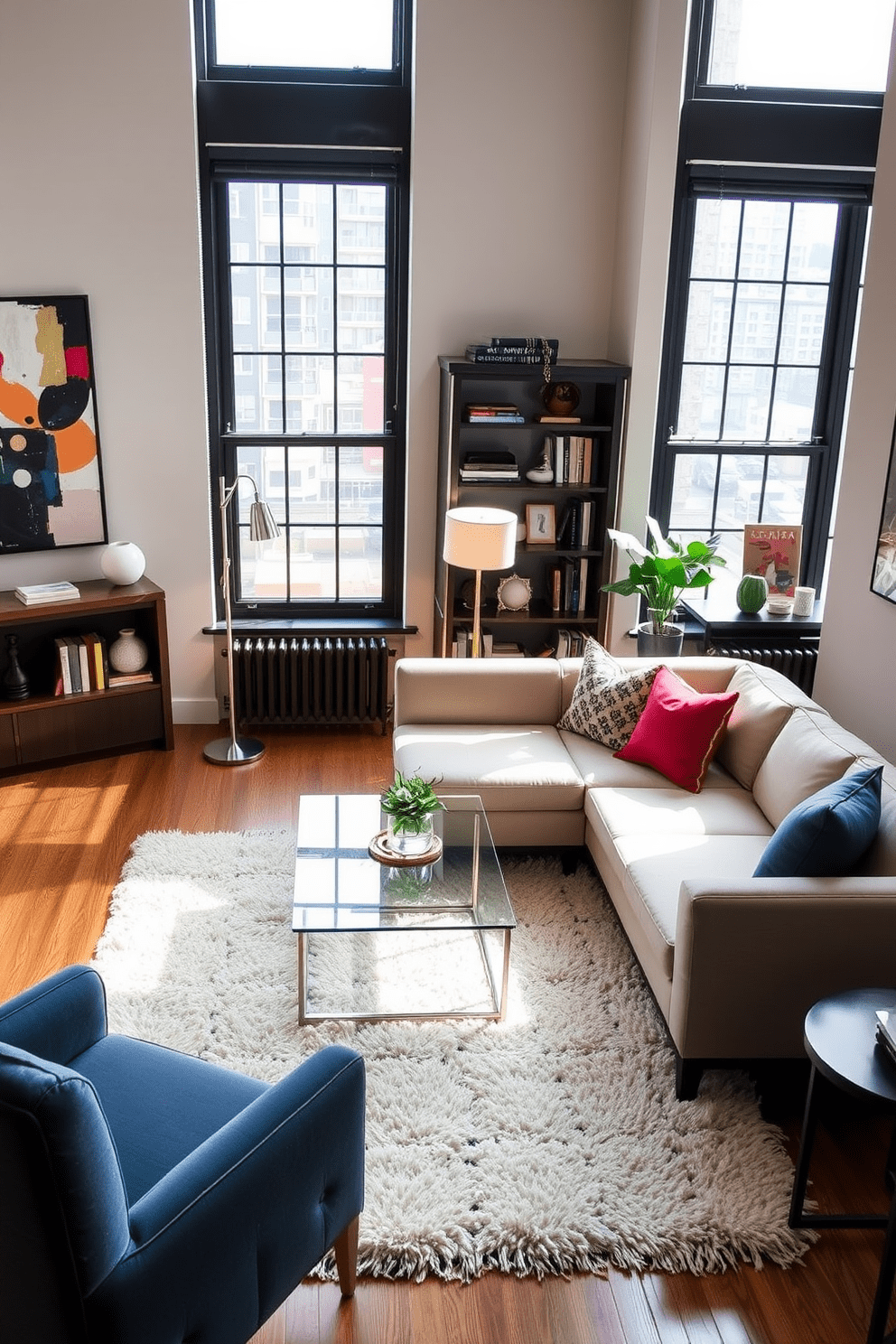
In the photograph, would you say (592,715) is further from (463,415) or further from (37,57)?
(37,57)

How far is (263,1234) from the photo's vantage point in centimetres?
211

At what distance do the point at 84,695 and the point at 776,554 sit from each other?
3.33m

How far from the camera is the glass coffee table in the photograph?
335 cm

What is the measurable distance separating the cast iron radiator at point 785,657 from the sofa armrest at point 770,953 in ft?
7.77

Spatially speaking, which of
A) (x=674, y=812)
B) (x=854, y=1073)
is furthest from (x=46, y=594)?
(x=854, y=1073)

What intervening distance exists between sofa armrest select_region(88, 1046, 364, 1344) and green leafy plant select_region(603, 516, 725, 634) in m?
3.18

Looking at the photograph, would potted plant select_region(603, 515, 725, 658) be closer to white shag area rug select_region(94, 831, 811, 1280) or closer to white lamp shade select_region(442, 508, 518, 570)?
white lamp shade select_region(442, 508, 518, 570)

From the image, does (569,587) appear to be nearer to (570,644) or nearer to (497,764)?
(570,644)

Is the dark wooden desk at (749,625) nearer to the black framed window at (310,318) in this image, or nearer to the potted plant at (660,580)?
the potted plant at (660,580)

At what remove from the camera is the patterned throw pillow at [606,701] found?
4.40 meters

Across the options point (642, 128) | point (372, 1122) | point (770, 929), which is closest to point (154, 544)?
point (642, 128)

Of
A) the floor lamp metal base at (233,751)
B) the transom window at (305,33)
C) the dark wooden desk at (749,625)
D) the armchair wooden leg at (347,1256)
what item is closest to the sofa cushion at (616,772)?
the dark wooden desk at (749,625)

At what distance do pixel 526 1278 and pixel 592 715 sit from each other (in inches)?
88.6

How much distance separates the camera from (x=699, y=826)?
382 cm
